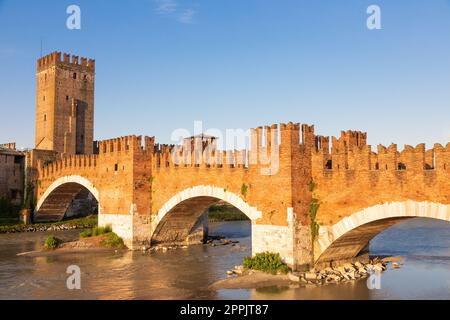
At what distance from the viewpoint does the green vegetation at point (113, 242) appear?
101 ft

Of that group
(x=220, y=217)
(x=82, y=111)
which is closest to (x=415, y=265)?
(x=220, y=217)

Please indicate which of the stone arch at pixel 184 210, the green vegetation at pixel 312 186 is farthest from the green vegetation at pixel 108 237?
the green vegetation at pixel 312 186

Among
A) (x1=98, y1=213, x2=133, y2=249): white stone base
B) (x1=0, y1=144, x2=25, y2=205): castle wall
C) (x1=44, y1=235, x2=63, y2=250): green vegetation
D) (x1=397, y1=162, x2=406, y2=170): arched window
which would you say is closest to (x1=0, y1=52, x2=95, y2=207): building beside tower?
(x1=0, y1=144, x2=25, y2=205): castle wall

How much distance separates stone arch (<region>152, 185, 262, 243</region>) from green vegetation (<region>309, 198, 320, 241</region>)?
3968 millimetres

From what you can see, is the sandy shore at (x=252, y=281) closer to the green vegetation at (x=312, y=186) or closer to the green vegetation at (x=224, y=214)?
the green vegetation at (x=312, y=186)

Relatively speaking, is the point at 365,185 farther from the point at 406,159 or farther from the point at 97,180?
the point at 97,180

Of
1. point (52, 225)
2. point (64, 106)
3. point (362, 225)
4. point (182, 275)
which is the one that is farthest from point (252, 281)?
point (64, 106)

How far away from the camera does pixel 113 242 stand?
3072 cm

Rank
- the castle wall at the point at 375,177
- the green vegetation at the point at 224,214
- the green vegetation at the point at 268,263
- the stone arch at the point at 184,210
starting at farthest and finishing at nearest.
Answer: the green vegetation at the point at 224,214 < the stone arch at the point at 184,210 < the green vegetation at the point at 268,263 < the castle wall at the point at 375,177

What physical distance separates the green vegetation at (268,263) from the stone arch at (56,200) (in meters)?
26.5

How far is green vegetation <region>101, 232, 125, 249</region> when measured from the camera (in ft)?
101

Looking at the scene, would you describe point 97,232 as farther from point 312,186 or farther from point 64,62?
point 64,62

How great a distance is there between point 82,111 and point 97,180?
25626 mm
